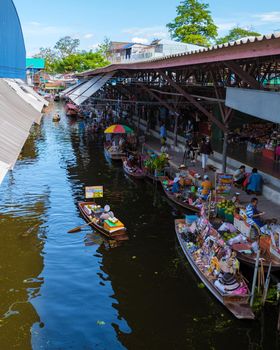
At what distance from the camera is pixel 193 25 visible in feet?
224

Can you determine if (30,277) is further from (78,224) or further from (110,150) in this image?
(110,150)

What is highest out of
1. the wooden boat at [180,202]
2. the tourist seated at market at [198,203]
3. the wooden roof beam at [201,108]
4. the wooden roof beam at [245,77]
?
the wooden roof beam at [245,77]

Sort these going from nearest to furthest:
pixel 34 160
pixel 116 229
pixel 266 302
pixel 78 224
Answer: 1. pixel 266 302
2. pixel 116 229
3. pixel 78 224
4. pixel 34 160

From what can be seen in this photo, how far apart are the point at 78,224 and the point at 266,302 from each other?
8.84m

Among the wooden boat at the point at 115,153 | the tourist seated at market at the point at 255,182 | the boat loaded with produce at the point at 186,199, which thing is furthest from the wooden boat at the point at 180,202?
the wooden boat at the point at 115,153

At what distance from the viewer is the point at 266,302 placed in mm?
11266

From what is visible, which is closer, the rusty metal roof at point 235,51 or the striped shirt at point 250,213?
the rusty metal roof at point 235,51

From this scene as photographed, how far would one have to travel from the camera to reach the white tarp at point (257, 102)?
9.89 meters

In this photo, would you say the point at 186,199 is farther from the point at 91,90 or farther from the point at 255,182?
the point at 91,90

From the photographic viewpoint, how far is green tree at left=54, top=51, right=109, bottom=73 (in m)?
94.4

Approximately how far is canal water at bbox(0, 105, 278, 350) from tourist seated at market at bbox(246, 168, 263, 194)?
12.0ft

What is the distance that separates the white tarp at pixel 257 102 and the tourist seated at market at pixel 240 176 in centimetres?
660

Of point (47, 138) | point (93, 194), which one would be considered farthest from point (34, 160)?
point (93, 194)

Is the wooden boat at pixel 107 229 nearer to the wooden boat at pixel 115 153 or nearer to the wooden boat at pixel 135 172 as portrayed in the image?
the wooden boat at pixel 135 172
